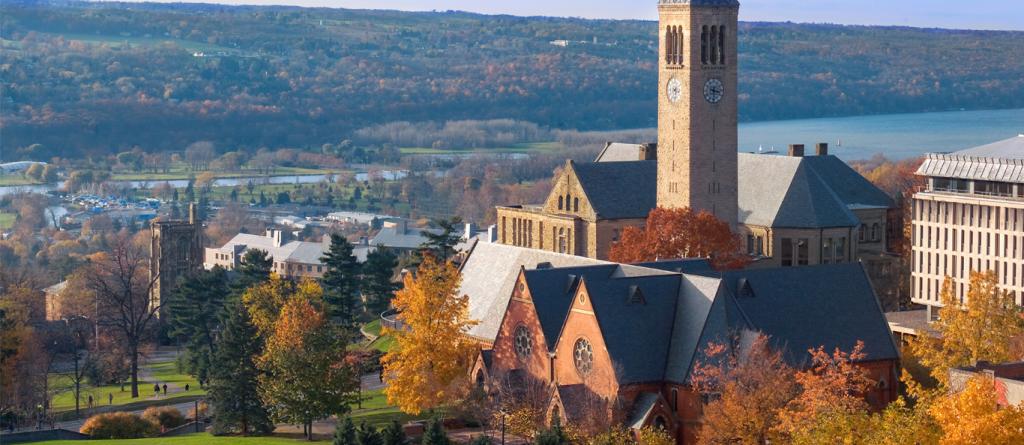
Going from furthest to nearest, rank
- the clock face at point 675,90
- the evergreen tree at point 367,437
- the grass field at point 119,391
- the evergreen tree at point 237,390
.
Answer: the clock face at point 675,90
the grass field at point 119,391
the evergreen tree at point 237,390
the evergreen tree at point 367,437

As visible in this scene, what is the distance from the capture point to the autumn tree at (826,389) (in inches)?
2763

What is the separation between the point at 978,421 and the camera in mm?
→ 61531

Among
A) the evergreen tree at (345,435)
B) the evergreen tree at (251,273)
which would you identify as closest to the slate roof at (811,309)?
the evergreen tree at (345,435)

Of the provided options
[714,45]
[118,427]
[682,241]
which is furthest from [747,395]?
[714,45]

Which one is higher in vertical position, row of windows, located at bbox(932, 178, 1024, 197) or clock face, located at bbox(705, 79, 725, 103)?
clock face, located at bbox(705, 79, 725, 103)

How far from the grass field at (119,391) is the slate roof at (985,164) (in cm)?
4161

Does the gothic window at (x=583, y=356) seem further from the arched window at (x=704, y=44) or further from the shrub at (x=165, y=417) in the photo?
the arched window at (x=704, y=44)

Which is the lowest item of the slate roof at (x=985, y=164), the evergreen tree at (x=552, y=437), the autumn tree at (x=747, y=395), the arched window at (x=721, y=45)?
the evergreen tree at (x=552, y=437)

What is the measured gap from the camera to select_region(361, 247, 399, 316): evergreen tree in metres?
120

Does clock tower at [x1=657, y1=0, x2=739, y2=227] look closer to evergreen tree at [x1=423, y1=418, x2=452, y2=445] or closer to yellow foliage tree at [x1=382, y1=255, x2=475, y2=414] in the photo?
yellow foliage tree at [x1=382, y1=255, x2=475, y2=414]

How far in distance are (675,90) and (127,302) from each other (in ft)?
195

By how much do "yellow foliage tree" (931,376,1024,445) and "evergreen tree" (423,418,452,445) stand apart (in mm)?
19946

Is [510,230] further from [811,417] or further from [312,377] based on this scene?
[811,417]

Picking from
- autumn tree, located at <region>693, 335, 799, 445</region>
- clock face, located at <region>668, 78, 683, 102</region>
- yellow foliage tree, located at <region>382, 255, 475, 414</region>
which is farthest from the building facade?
yellow foliage tree, located at <region>382, 255, 475, 414</region>
